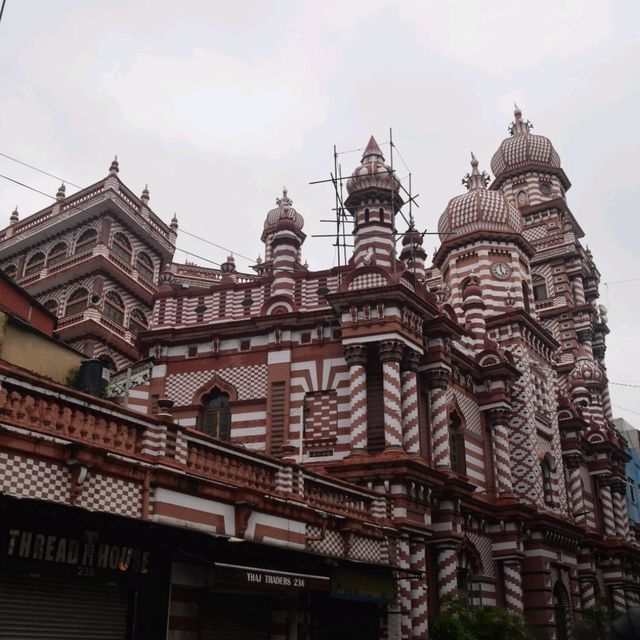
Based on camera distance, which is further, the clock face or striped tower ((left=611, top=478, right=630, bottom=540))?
striped tower ((left=611, top=478, right=630, bottom=540))

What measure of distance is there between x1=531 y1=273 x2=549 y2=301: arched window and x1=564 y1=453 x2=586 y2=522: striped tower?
20.5m

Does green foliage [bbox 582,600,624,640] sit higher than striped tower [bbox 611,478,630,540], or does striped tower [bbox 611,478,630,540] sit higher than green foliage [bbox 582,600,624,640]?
striped tower [bbox 611,478,630,540]

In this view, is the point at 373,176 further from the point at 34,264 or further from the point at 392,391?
the point at 34,264

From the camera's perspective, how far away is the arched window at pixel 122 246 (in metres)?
44.1

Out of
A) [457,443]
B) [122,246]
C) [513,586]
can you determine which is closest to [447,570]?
[513,586]

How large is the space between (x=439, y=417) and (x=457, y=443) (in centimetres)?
341

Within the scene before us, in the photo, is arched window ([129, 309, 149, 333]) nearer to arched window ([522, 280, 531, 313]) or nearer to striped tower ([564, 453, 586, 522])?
arched window ([522, 280, 531, 313])

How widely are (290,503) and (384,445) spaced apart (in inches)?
323

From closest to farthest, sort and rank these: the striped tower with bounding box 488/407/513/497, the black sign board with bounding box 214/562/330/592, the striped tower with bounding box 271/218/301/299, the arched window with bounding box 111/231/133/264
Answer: the black sign board with bounding box 214/562/330/592 → the striped tower with bounding box 271/218/301/299 → the striped tower with bounding box 488/407/513/497 → the arched window with bounding box 111/231/133/264

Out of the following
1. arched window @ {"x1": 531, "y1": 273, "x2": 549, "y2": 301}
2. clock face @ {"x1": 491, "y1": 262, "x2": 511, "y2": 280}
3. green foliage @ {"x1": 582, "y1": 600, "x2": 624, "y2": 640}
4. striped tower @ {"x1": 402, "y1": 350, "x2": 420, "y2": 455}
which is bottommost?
→ green foliage @ {"x1": 582, "y1": 600, "x2": 624, "y2": 640}

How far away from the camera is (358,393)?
25234 mm

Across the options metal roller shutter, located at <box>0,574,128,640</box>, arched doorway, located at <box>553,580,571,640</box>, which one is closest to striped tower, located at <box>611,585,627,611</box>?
arched doorway, located at <box>553,580,571,640</box>

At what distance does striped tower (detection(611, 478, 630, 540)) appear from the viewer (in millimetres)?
43250

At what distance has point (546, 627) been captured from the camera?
30281 millimetres
